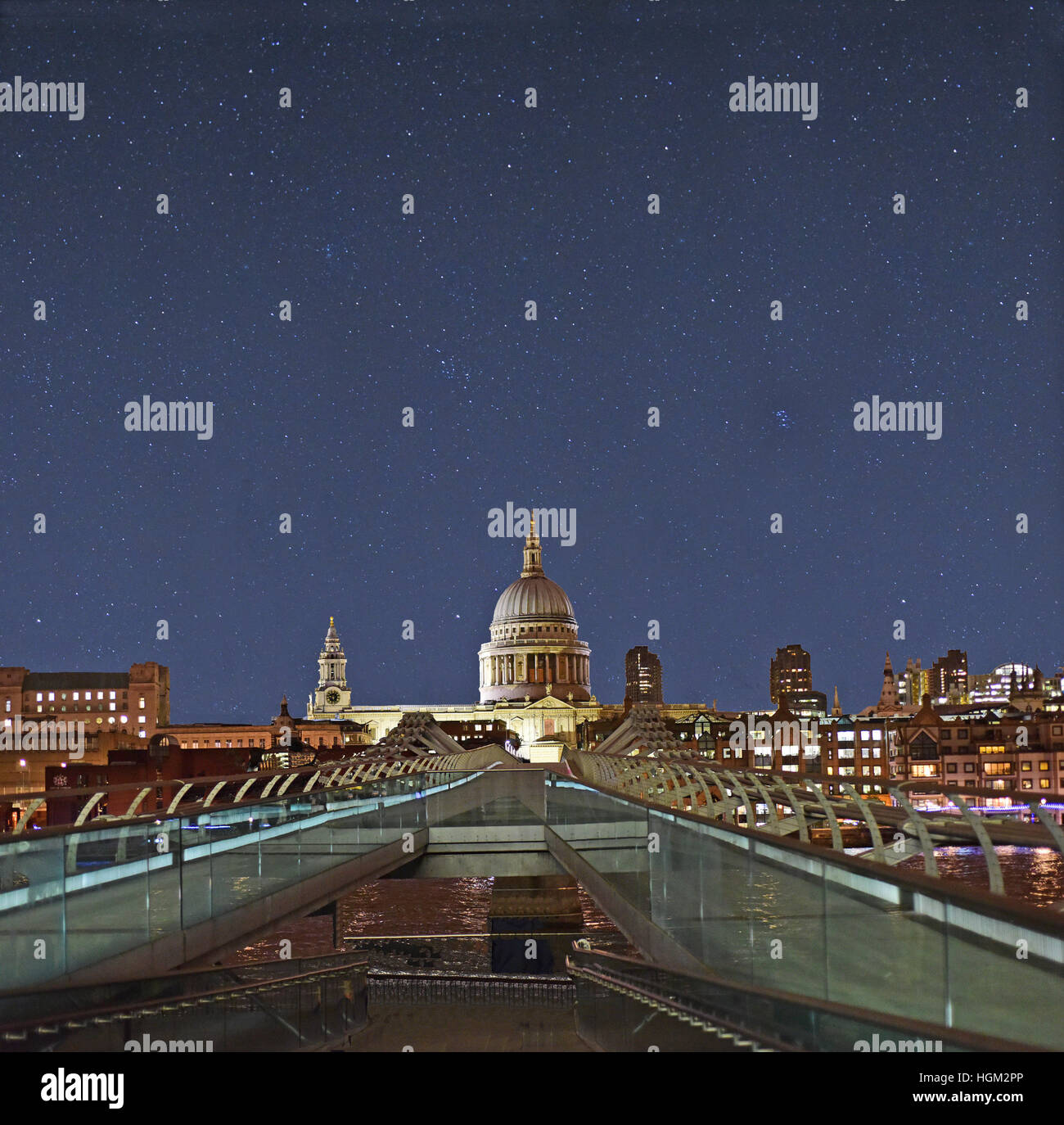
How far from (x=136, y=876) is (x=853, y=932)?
6.38 metres

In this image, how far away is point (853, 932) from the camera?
648 cm

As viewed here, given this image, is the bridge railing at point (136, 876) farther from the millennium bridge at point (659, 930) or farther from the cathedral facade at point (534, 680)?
the cathedral facade at point (534, 680)

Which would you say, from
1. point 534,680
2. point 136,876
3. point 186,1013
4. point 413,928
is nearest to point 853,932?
point 186,1013

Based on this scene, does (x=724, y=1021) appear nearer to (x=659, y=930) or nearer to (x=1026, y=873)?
(x=659, y=930)

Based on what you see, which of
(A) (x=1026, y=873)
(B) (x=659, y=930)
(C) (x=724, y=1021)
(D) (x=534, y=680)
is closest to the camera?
(C) (x=724, y=1021)

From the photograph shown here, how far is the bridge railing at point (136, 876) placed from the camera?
8562mm

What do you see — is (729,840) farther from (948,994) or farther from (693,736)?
(693,736)

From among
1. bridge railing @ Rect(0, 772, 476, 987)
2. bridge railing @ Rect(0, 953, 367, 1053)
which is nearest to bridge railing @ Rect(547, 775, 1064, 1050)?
bridge railing @ Rect(0, 953, 367, 1053)

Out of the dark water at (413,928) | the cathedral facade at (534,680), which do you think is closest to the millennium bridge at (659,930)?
the dark water at (413,928)

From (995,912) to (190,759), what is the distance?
99.7 meters

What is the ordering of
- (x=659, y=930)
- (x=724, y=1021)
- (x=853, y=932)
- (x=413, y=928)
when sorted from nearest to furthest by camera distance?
(x=853, y=932), (x=724, y=1021), (x=659, y=930), (x=413, y=928)

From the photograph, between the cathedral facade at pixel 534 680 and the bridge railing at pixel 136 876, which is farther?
the cathedral facade at pixel 534 680

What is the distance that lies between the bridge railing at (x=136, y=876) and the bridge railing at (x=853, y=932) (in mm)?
4355

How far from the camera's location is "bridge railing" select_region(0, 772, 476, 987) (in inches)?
337
